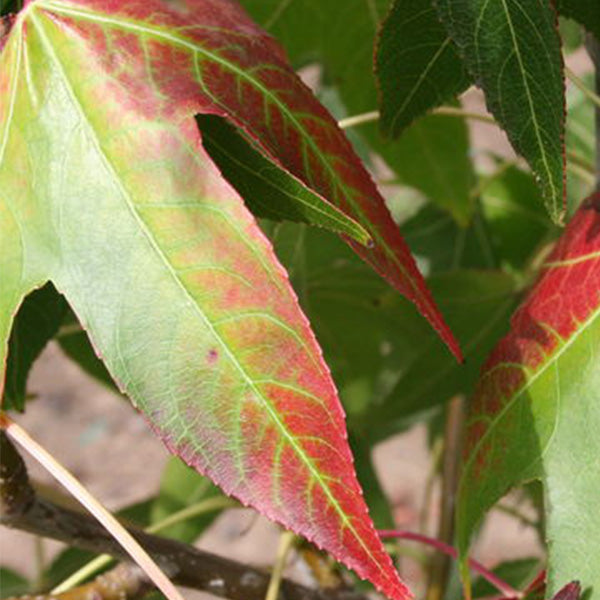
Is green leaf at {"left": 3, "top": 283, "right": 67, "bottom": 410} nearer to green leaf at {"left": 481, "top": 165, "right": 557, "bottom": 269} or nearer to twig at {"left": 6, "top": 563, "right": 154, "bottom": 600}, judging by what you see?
A: twig at {"left": 6, "top": 563, "right": 154, "bottom": 600}

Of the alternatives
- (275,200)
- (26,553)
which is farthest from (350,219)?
(26,553)

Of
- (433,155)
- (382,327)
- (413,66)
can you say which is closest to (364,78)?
(433,155)

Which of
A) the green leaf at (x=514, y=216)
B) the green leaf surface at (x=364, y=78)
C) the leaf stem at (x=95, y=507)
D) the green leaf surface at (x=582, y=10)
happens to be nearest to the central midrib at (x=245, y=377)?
the leaf stem at (x=95, y=507)

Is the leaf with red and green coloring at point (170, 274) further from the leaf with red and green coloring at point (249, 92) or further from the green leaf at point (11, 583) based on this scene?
the green leaf at point (11, 583)

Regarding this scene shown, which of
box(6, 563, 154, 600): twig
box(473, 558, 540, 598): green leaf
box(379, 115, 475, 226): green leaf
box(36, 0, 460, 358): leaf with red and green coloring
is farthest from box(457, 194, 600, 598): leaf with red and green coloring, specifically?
box(473, 558, 540, 598): green leaf

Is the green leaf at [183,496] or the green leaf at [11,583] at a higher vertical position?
the green leaf at [183,496]

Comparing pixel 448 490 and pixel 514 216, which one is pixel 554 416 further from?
pixel 514 216
